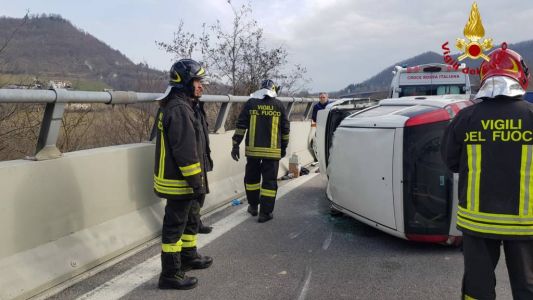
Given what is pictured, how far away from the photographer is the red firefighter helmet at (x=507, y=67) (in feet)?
9.52

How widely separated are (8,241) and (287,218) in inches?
137

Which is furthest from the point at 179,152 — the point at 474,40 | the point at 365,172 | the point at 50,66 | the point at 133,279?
the point at 50,66

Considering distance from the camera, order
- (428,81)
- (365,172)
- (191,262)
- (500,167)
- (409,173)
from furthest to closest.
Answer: (428,81) < (365,172) < (409,173) < (191,262) < (500,167)

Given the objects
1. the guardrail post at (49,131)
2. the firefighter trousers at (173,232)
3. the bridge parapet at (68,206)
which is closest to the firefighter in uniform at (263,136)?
the bridge parapet at (68,206)

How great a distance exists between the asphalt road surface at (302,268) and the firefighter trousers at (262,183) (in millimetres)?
332

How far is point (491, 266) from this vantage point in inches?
115

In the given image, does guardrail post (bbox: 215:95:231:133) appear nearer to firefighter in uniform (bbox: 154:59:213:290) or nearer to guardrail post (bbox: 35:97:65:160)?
firefighter in uniform (bbox: 154:59:213:290)

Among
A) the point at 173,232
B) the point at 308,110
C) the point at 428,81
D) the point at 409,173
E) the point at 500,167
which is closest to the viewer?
the point at 500,167

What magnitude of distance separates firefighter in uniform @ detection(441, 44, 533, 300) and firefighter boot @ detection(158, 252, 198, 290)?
2139 mm

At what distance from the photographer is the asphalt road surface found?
12.5ft

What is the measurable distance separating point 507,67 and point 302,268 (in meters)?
2.45

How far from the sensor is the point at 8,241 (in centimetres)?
354

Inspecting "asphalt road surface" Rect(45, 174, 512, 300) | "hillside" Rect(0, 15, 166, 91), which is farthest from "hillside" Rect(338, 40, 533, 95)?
"hillside" Rect(0, 15, 166, 91)

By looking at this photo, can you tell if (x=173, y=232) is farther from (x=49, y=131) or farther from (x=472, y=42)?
(x=472, y=42)
